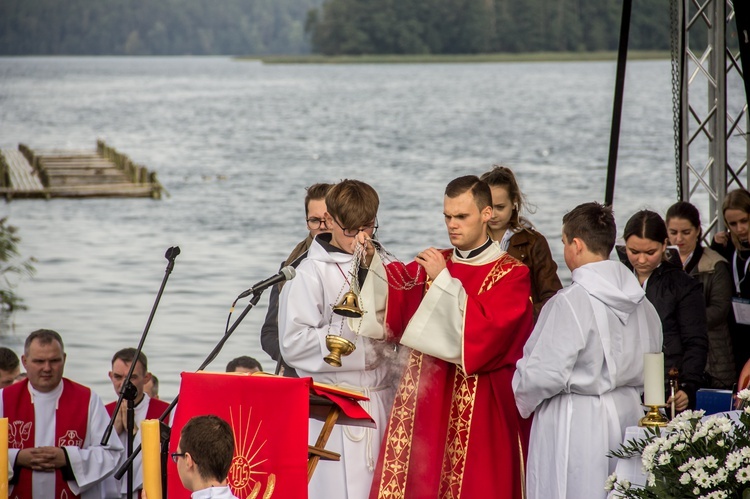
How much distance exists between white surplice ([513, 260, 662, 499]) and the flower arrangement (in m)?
0.40

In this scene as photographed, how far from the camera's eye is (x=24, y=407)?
5543 millimetres

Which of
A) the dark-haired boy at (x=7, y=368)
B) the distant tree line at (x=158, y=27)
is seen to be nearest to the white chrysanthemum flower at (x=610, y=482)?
the dark-haired boy at (x=7, y=368)

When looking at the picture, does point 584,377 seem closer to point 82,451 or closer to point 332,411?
point 332,411

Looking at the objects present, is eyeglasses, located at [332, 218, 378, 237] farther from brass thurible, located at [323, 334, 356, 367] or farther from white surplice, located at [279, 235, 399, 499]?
brass thurible, located at [323, 334, 356, 367]

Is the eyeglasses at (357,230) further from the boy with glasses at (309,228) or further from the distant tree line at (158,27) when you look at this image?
the distant tree line at (158,27)

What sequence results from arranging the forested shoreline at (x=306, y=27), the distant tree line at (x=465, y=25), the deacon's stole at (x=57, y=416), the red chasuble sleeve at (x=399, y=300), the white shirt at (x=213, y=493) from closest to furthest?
the white shirt at (x=213, y=493), the red chasuble sleeve at (x=399, y=300), the deacon's stole at (x=57, y=416), the distant tree line at (x=465, y=25), the forested shoreline at (x=306, y=27)

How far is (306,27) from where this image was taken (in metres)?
70.8

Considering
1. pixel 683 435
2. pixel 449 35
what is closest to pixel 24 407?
pixel 683 435

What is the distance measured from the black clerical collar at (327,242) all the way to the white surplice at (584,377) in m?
0.75

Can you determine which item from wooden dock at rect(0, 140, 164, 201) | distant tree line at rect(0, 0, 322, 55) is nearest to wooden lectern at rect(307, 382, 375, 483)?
wooden dock at rect(0, 140, 164, 201)

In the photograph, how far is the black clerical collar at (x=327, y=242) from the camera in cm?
397

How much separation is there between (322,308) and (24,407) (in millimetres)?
2278

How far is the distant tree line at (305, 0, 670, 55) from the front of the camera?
210ft

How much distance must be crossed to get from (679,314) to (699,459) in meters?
1.49
